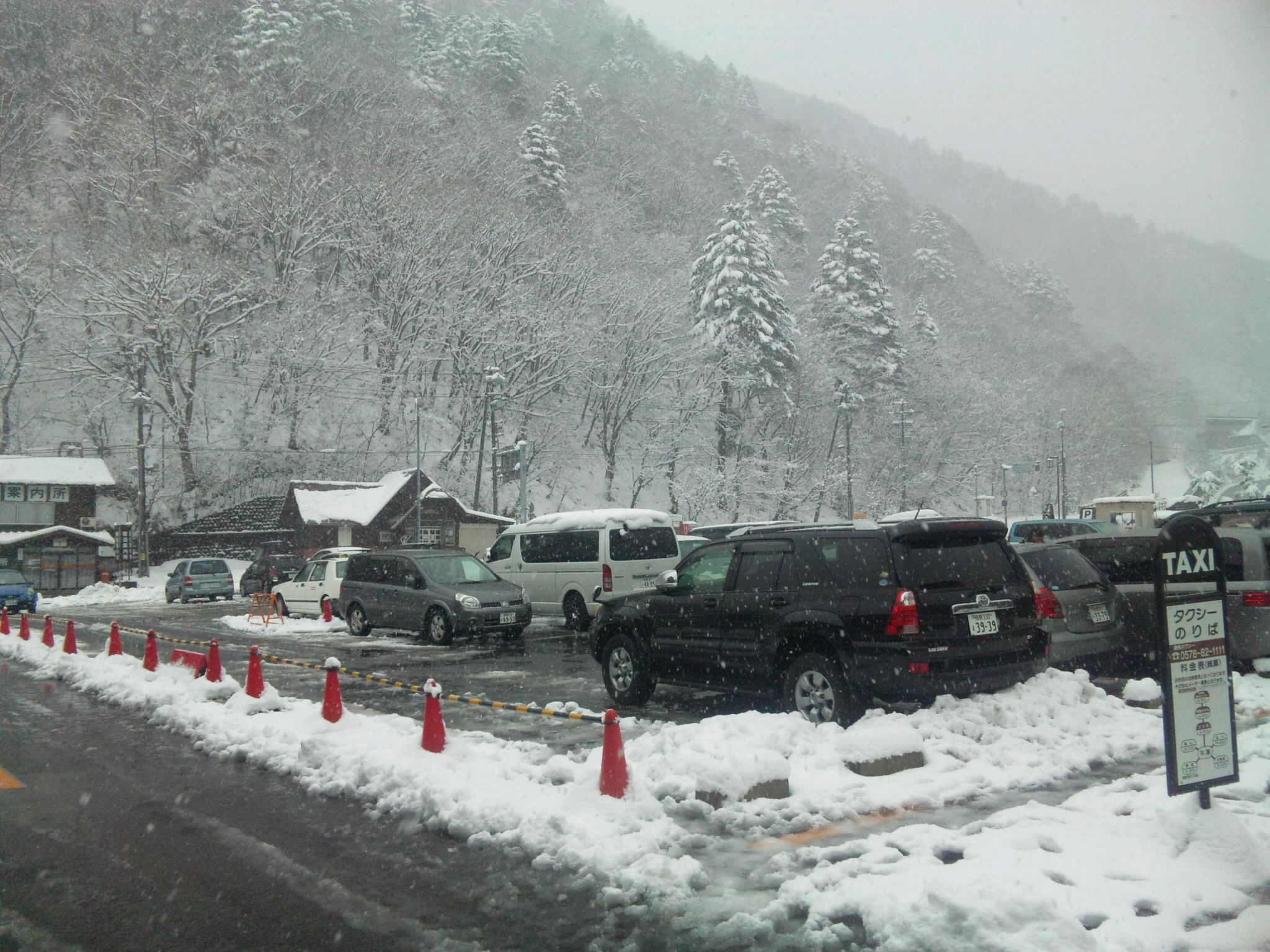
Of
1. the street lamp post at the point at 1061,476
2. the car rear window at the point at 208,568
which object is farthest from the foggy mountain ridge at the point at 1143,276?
the car rear window at the point at 208,568

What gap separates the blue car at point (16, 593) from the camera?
1139 inches

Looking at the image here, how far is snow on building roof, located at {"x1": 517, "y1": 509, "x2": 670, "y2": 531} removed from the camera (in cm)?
1902

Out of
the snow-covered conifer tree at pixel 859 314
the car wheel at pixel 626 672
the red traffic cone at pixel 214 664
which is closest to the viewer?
the car wheel at pixel 626 672

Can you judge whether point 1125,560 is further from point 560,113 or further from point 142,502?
point 560,113

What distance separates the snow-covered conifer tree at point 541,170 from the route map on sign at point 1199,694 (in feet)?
214

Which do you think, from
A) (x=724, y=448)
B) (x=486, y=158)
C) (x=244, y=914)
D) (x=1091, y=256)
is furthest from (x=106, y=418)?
(x=1091, y=256)

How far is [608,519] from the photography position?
1900cm

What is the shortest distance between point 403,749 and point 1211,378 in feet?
394

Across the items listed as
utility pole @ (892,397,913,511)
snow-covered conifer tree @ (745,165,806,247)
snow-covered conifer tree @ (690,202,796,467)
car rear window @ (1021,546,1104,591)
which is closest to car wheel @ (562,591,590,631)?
car rear window @ (1021,546,1104,591)

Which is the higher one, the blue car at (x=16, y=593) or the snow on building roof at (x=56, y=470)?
the snow on building roof at (x=56, y=470)

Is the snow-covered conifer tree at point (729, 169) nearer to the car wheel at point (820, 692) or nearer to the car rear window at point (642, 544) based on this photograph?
the car rear window at point (642, 544)

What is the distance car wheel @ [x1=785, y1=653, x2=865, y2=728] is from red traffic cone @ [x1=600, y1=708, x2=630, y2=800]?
2114 mm

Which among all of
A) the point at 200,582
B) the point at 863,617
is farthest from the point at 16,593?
the point at 863,617

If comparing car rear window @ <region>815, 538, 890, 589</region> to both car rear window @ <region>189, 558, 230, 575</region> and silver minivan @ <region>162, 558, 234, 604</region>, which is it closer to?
silver minivan @ <region>162, 558, 234, 604</region>
